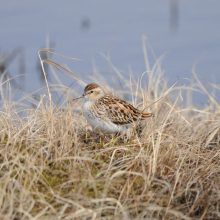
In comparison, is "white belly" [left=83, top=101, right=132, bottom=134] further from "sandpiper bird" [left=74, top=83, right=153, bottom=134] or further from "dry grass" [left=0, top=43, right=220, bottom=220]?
"dry grass" [left=0, top=43, right=220, bottom=220]

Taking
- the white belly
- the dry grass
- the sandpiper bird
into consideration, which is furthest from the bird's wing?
the dry grass

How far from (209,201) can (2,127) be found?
3.61 meters

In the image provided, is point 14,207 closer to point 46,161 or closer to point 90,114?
point 46,161

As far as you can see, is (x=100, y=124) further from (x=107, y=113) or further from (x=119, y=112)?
(x=119, y=112)

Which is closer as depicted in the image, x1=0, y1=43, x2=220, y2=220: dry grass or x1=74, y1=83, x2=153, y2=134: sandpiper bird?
x1=0, y1=43, x2=220, y2=220: dry grass

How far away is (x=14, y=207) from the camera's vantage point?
15.2ft

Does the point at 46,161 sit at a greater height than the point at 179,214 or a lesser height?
greater

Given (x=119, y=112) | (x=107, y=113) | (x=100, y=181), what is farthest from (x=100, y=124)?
(x=100, y=181)

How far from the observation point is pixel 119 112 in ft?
24.5

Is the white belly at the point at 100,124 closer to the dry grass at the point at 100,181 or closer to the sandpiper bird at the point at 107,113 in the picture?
the sandpiper bird at the point at 107,113

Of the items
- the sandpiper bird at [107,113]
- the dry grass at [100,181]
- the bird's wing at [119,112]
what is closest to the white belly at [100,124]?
the sandpiper bird at [107,113]

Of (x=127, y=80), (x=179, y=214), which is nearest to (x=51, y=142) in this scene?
(x=179, y=214)

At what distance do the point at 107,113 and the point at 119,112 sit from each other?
9.1 inches

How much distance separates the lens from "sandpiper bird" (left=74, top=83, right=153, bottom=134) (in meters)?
7.23
